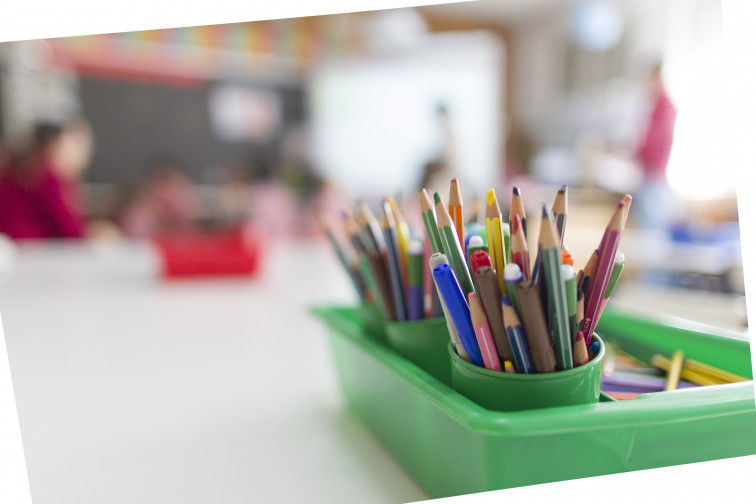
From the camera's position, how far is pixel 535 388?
0.26m

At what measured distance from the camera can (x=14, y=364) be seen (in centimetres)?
61

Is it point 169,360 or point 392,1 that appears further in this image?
point 169,360

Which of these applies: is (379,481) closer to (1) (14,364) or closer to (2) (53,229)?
(1) (14,364)

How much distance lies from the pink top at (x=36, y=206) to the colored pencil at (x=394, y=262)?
82.6 inches

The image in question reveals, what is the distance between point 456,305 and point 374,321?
0.15 m

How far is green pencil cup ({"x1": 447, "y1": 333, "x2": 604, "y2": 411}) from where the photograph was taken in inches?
10.2

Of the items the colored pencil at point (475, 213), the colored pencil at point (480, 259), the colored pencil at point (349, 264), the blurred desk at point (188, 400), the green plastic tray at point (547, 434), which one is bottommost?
the blurred desk at point (188, 400)

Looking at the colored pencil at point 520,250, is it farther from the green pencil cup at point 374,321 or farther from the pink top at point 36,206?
the pink top at point 36,206

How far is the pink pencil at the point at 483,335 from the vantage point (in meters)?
0.26

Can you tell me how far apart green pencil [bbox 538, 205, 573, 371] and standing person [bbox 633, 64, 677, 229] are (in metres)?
2.32

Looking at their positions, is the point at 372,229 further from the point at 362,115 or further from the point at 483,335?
the point at 362,115

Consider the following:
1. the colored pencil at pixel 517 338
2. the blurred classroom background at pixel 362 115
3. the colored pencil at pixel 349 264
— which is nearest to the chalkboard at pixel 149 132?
the blurred classroom background at pixel 362 115

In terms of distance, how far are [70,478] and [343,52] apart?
3906 mm

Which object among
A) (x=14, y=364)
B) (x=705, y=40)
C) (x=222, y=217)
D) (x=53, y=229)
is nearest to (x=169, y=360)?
(x=14, y=364)
